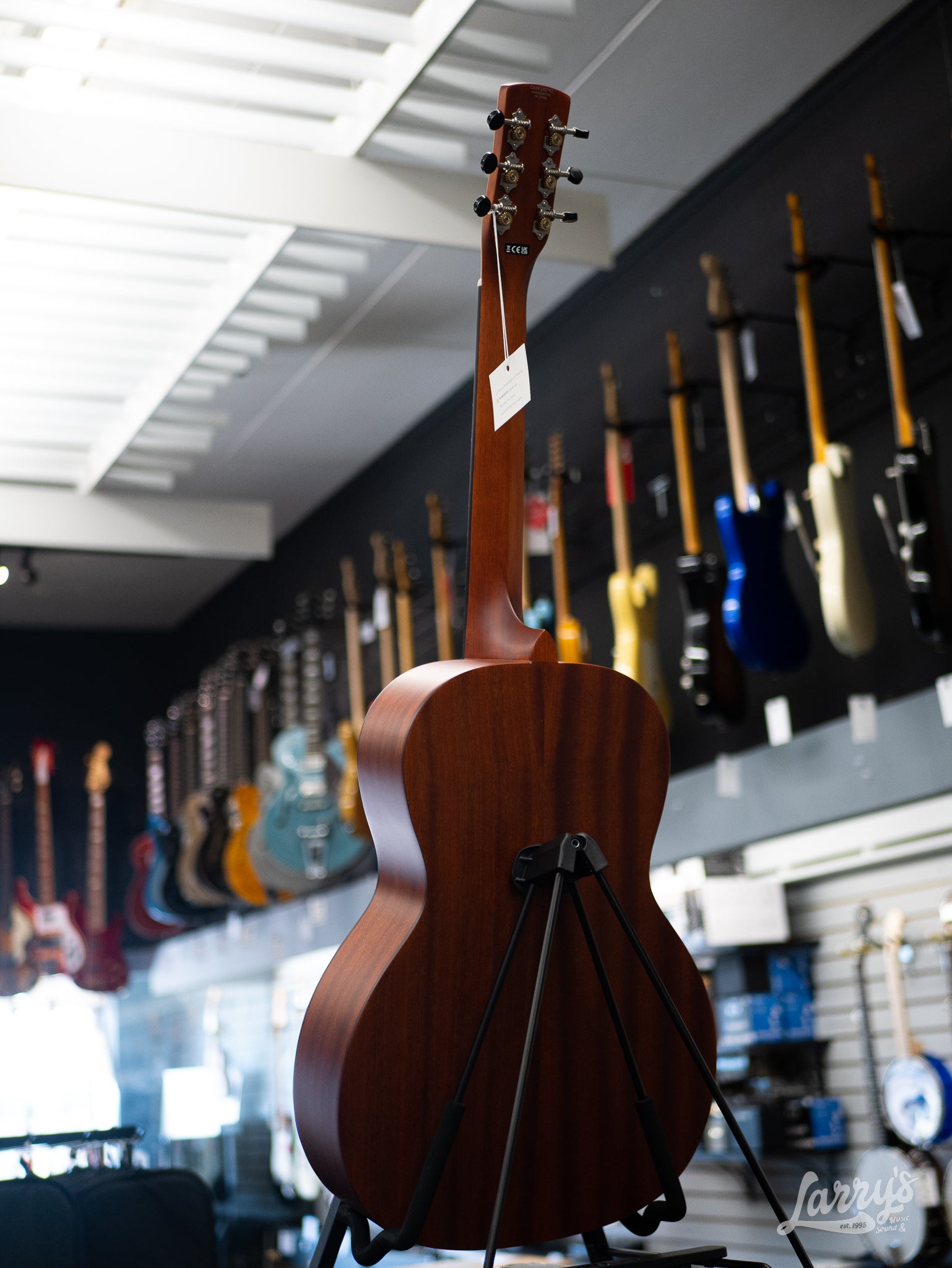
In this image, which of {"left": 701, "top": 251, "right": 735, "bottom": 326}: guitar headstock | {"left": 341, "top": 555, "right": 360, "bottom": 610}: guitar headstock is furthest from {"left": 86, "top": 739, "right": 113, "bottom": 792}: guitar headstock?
{"left": 701, "top": 251, "right": 735, "bottom": 326}: guitar headstock

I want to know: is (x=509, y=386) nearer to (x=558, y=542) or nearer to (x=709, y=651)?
(x=709, y=651)

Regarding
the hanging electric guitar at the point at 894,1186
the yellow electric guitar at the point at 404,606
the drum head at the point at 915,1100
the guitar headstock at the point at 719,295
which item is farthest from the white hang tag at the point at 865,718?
the yellow electric guitar at the point at 404,606

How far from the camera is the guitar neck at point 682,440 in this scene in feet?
11.5

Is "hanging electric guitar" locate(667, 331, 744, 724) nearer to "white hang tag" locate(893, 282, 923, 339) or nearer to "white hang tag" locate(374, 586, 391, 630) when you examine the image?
"white hang tag" locate(893, 282, 923, 339)

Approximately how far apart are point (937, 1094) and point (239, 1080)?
4578 mm

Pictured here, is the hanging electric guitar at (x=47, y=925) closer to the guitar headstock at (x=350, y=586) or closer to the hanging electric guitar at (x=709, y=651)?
the guitar headstock at (x=350, y=586)

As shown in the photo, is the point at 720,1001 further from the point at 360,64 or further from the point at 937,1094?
the point at 360,64

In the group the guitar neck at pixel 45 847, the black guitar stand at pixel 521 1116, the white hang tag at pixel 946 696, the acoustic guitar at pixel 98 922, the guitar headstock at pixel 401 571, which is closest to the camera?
the black guitar stand at pixel 521 1116

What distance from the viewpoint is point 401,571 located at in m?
5.13

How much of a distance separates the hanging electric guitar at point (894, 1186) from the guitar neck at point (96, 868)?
4.86 m

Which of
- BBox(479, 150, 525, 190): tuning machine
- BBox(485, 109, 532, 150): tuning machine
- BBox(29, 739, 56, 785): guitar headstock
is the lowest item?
BBox(479, 150, 525, 190): tuning machine

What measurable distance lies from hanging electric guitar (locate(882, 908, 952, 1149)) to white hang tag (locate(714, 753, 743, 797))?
1.91 ft

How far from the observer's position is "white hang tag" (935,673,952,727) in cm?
293

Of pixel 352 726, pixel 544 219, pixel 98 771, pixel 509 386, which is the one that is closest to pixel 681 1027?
pixel 509 386
